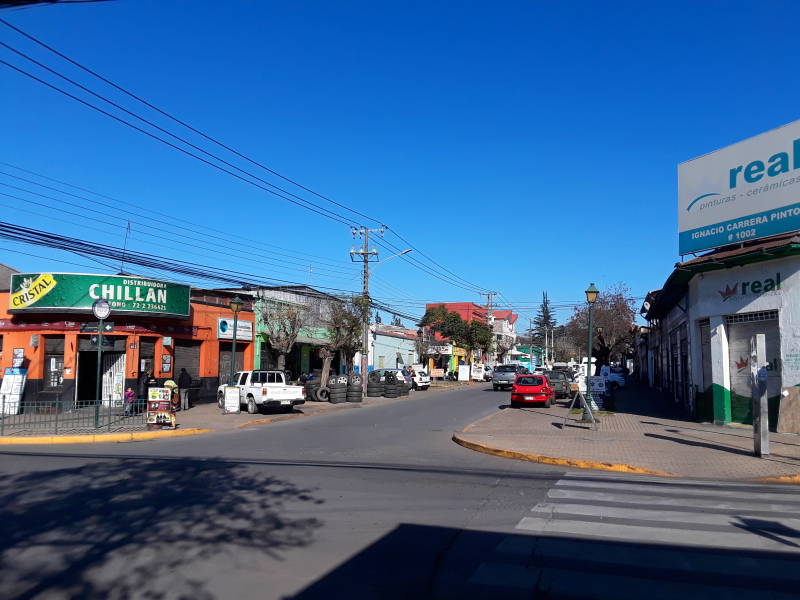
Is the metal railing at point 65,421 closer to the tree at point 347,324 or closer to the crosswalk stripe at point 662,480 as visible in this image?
the tree at point 347,324

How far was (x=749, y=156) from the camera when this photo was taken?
720 inches

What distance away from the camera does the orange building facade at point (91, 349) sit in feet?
83.6

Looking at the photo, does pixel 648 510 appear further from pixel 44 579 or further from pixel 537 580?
pixel 44 579

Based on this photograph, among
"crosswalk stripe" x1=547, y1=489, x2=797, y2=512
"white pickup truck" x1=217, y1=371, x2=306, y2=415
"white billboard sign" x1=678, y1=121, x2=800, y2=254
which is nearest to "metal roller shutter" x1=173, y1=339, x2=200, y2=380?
"white pickup truck" x1=217, y1=371, x2=306, y2=415

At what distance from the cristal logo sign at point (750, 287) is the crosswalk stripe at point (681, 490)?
358 inches

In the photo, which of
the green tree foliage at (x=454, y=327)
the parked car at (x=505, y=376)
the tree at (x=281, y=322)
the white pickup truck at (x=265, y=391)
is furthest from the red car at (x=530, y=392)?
the green tree foliage at (x=454, y=327)

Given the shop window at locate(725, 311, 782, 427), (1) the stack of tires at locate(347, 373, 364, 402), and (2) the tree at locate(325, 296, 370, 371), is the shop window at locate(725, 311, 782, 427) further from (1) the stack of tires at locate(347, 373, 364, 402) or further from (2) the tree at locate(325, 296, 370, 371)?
(2) the tree at locate(325, 296, 370, 371)

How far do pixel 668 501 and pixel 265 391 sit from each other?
710 inches

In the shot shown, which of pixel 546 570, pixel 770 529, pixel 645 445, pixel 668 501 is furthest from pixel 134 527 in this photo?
pixel 645 445

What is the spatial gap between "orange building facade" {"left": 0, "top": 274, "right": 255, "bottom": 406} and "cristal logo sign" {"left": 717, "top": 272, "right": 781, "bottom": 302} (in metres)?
20.7

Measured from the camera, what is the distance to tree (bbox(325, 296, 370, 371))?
114 feet

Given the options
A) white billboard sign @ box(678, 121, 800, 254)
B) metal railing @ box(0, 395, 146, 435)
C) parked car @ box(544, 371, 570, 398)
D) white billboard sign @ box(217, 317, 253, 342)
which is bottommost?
metal railing @ box(0, 395, 146, 435)

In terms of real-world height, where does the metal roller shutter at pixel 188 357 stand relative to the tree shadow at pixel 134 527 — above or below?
above

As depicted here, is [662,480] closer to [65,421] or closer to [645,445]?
[645,445]
